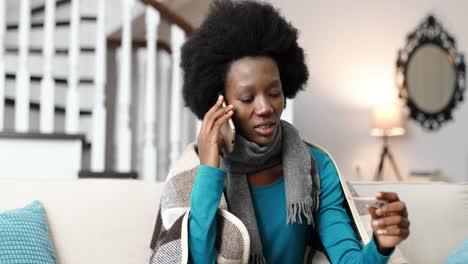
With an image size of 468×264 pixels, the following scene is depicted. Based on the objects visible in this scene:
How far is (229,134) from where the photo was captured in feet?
4.50

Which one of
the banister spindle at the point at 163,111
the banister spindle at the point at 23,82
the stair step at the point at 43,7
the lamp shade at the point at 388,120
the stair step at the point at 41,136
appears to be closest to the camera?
the stair step at the point at 41,136

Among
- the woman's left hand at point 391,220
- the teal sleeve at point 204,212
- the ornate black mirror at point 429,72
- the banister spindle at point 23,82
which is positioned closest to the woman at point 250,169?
the teal sleeve at point 204,212

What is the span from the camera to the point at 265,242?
142 centimetres

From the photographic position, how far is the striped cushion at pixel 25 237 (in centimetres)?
142

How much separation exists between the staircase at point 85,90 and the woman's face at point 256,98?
179 centimetres

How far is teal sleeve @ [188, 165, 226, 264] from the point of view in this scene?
1.28 meters

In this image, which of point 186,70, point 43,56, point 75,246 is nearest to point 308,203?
point 186,70

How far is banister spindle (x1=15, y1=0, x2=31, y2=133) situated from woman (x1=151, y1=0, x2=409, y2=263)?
182 cm

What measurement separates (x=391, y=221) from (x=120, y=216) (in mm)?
805

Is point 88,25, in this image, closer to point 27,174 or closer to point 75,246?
point 27,174

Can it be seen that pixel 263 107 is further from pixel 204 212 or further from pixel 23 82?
pixel 23 82

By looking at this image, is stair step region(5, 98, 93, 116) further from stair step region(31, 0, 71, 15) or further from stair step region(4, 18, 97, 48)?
stair step region(31, 0, 71, 15)

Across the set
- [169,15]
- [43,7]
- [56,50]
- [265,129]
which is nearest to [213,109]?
[265,129]

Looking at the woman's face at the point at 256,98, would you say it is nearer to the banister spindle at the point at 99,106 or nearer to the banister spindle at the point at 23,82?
the banister spindle at the point at 99,106
